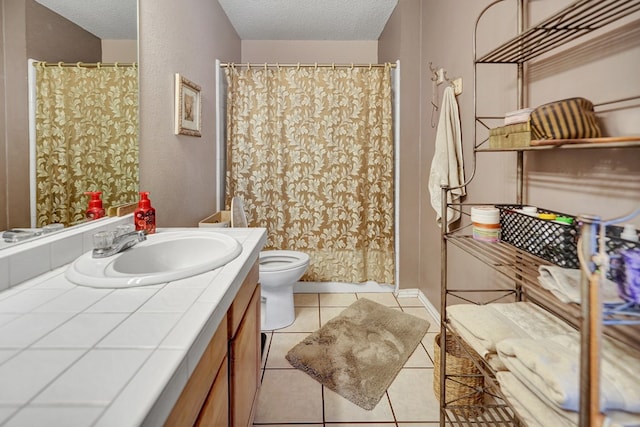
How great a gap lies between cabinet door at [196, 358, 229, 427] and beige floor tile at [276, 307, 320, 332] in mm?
1399

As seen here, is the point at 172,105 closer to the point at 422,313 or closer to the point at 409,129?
the point at 409,129

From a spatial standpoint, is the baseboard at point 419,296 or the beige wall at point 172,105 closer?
the beige wall at point 172,105

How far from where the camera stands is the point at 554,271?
0.78m

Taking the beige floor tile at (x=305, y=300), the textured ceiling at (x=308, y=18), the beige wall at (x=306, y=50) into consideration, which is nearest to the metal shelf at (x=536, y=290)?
the beige floor tile at (x=305, y=300)

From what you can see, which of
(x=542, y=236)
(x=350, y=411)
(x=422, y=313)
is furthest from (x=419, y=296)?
(x=542, y=236)

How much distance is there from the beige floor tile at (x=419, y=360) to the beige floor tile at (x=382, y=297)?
0.64 meters

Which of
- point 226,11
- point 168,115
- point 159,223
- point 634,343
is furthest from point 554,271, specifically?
point 226,11

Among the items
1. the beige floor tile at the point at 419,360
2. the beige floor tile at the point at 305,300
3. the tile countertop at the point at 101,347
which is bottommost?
the beige floor tile at the point at 419,360

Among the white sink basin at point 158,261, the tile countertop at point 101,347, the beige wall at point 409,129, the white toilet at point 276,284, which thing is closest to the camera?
the tile countertop at point 101,347

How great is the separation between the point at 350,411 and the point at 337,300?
1.23 metres

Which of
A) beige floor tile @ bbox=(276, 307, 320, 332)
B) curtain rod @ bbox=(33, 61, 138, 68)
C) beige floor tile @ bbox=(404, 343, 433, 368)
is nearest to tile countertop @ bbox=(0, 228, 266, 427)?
curtain rod @ bbox=(33, 61, 138, 68)

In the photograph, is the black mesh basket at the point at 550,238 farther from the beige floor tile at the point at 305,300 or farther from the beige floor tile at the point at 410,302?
the beige floor tile at the point at 305,300

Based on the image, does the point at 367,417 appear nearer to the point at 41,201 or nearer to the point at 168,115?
the point at 41,201

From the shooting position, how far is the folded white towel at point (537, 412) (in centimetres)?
61
